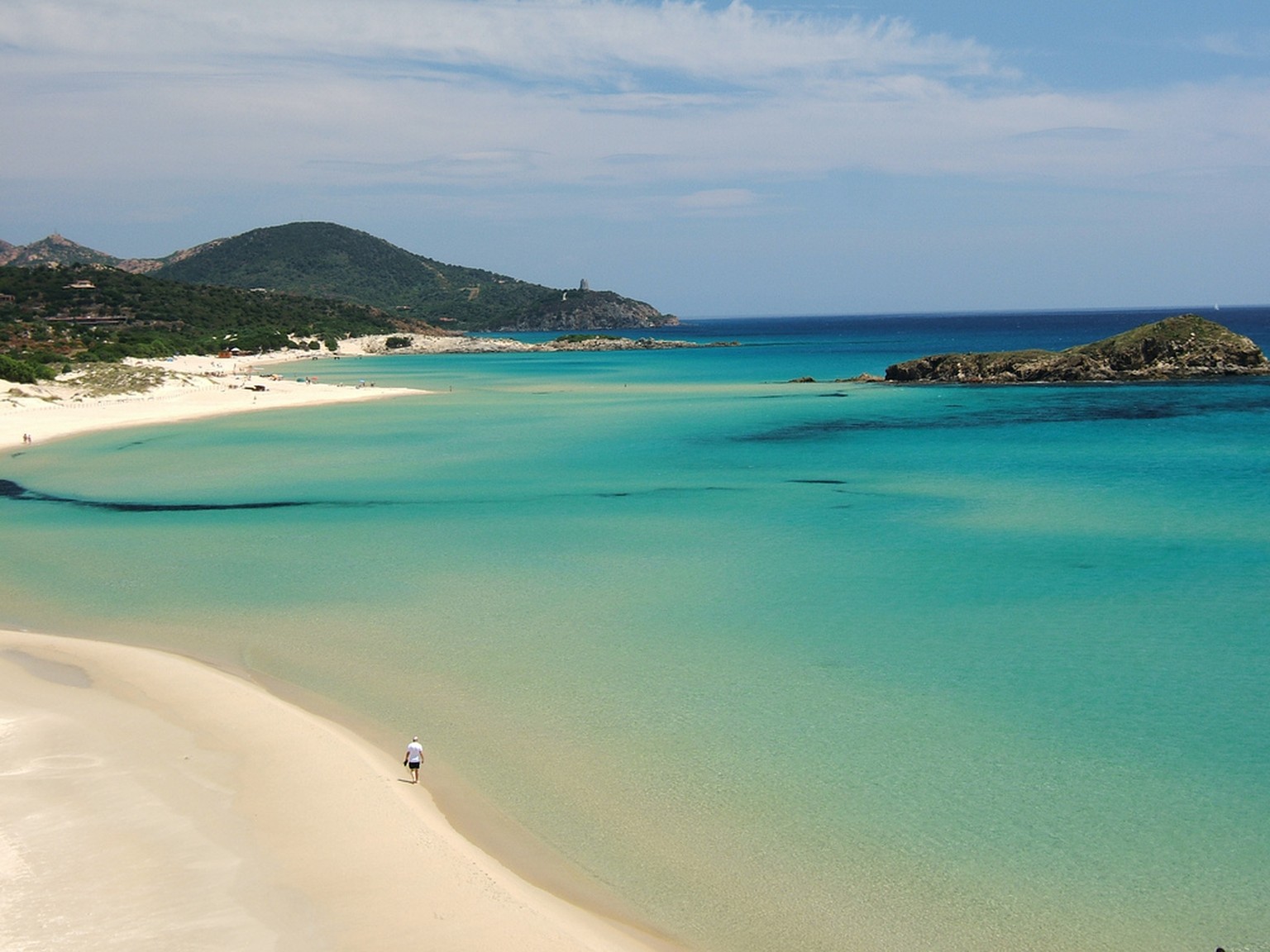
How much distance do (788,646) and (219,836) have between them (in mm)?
8347

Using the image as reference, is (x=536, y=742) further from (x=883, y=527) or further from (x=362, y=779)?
(x=883, y=527)

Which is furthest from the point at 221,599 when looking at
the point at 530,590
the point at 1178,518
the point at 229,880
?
the point at 1178,518

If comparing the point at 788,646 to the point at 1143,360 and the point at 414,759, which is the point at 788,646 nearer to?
the point at 414,759

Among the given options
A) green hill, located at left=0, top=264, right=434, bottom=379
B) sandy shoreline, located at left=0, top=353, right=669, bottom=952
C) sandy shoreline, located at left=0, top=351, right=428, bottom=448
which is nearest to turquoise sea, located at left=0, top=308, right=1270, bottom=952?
sandy shoreline, located at left=0, top=353, right=669, bottom=952

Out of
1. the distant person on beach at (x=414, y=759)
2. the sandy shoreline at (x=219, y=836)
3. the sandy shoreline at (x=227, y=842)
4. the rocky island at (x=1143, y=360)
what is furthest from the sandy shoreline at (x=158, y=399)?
the rocky island at (x=1143, y=360)

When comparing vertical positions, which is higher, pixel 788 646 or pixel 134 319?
pixel 134 319

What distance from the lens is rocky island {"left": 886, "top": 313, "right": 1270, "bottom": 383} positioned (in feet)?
205

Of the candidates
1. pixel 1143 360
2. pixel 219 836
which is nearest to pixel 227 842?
pixel 219 836

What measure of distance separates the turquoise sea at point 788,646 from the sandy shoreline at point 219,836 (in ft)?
2.37

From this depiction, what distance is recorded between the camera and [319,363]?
104m

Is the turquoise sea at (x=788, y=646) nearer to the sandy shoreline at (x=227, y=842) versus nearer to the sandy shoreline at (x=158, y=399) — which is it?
the sandy shoreline at (x=227, y=842)

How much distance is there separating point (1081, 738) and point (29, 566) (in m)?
19.2

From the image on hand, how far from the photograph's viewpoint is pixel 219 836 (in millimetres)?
9234

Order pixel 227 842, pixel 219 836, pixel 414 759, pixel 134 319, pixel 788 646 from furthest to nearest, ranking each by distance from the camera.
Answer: pixel 134 319
pixel 788 646
pixel 414 759
pixel 219 836
pixel 227 842
